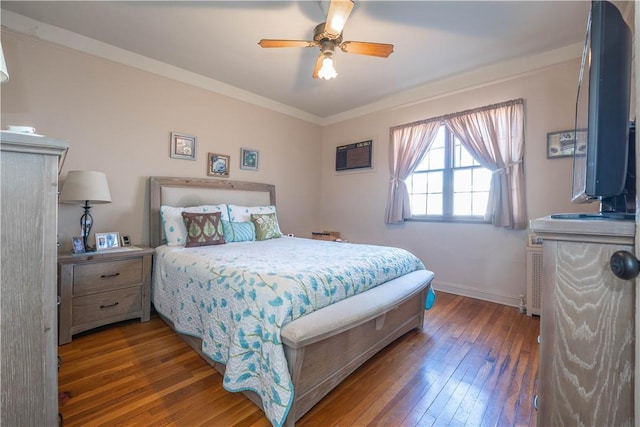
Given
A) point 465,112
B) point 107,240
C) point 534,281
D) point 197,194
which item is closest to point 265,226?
point 197,194

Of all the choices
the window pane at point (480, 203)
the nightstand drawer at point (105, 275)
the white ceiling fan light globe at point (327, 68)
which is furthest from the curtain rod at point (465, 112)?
Result: the nightstand drawer at point (105, 275)

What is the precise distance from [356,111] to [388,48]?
2273 mm

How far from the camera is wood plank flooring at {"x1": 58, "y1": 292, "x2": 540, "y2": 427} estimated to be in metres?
1.37

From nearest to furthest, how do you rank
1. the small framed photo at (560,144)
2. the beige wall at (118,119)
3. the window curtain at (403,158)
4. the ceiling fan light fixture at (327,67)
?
the ceiling fan light fixture at (327,67) → the beige wall at (118,119) → the small framed photo at (560,144) → the window curtain at (403,158)

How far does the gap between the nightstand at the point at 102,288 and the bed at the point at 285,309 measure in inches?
5.5

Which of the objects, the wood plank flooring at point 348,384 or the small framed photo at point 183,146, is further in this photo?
the small framed photo at point 183,146

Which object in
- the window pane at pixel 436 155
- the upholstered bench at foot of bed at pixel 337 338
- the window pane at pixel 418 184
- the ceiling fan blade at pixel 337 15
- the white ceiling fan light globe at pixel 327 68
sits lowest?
the upholstered bench at foot of bed at pixel 337 338

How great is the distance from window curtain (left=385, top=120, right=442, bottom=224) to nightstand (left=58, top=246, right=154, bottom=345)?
9.76 ft

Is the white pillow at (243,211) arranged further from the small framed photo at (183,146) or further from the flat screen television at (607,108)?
the flat screen television at (607,108)

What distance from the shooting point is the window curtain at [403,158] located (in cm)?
357

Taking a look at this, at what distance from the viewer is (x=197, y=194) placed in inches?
128

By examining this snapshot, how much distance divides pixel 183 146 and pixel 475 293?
12.9 ft

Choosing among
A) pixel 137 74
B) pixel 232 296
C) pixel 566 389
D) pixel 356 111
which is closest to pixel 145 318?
pixel 232 296

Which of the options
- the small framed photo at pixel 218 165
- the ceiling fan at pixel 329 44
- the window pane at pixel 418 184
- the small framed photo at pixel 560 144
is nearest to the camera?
the ceiling fan at pixel 329 44
